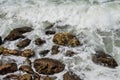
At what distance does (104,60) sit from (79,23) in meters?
2.06

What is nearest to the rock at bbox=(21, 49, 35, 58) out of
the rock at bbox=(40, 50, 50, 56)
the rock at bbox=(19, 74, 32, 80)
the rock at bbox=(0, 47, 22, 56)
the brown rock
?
the brown rock

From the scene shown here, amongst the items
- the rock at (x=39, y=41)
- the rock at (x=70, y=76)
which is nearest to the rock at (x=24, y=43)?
the rock at (x=39, y=41)

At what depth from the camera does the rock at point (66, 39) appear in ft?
26.3

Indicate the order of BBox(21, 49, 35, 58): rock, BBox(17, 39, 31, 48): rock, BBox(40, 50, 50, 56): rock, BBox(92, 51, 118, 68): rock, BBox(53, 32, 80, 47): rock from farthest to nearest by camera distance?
BBox(17, 39, 31, 48): rock → BBox(53, 32, 80, 47): rock → BBox(40, 50, 50, 56): rock → BBox(21, 49, 35, 58): rock → BBox(92, 51, 118, 68): rock

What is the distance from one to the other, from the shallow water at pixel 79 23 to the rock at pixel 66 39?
0.15 metres

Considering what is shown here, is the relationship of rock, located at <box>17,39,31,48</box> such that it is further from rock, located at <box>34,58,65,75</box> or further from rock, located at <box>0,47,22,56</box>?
rock, located at <box>34,58,65,75</box>

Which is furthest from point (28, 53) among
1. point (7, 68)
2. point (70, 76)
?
point (70, 76)

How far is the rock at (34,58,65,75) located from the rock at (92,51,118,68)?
0.84 m

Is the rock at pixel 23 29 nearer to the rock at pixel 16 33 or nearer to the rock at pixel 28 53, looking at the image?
the rock at pixel 16 33

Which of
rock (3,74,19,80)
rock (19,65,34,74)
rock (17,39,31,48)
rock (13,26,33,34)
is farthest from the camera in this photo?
rock (13,26,33,34)

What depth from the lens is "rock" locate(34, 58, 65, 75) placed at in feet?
23.4

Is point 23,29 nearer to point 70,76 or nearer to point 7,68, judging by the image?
point 7,68

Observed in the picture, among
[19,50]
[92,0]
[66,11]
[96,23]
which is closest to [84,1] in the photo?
[92,0]

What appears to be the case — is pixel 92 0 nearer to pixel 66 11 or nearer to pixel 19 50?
pixel 66 11
